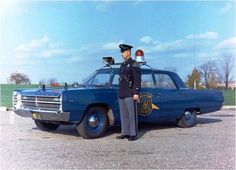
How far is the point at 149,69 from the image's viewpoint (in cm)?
970

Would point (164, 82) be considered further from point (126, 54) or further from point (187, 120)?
point (126, 54)

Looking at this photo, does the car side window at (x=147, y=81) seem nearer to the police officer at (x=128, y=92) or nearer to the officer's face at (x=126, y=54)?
the police officer at (x=128, y=92)

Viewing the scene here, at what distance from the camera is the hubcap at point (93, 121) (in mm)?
8094

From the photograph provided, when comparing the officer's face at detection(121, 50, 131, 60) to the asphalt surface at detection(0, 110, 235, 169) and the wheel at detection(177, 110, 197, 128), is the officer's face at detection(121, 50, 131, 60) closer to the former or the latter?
the asphalt surface at detection(0, 110, 235, 169)

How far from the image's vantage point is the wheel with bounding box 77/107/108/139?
7.96m

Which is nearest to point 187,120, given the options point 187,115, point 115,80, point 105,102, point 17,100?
point 187,115

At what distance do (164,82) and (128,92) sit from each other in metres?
2.17

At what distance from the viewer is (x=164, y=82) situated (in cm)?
984

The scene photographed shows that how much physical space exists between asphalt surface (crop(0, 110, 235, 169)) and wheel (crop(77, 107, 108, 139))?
6.1 inches

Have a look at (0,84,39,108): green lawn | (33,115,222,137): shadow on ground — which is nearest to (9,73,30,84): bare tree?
(0,84,39,108): green lawn

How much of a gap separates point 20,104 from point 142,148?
3.02m

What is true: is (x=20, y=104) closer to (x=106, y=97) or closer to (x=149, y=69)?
(x=106, y=97)

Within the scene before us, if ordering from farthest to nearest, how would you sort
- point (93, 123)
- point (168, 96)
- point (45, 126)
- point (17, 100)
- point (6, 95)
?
point (6, 95) < point (168, 96) < point (45, 126) < point (17, 100) < point (93, 123)

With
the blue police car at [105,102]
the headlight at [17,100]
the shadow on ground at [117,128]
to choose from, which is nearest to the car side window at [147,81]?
the blue police car at [105,102]
